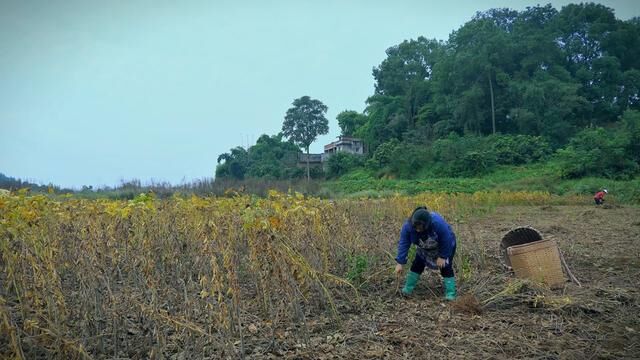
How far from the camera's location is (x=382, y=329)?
3615mm

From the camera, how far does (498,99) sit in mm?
35938

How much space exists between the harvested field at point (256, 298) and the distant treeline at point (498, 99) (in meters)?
24.2

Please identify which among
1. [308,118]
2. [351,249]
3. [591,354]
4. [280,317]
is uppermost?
[308,118]

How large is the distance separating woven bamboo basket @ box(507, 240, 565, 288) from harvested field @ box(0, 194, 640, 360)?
19 centimetres

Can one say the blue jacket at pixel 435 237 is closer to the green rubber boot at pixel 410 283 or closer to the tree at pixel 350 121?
the green rubber boot at pixel 410 283

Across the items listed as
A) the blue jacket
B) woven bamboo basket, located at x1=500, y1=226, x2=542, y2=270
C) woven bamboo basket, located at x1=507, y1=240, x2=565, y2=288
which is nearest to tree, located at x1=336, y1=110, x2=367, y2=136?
woven bamboo basket, located at x1=500, y1=226, x2=542, y2=270

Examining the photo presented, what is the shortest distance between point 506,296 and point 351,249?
1.56m

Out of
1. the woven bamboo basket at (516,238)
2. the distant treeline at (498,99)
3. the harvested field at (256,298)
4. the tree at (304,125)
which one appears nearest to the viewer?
the harvested field at (256,298)

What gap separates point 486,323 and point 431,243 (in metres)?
0.88

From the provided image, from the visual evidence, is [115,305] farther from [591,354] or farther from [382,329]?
[591,354]

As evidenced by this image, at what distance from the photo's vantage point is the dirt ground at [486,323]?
320 cm

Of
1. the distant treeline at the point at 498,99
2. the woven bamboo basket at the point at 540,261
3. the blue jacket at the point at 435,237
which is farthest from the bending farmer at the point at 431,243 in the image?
the distant treeline at the point at 498,99

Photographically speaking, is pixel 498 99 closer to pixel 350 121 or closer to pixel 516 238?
pixel 350 121

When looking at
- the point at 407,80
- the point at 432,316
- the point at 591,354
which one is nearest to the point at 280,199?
the point at 432,316
